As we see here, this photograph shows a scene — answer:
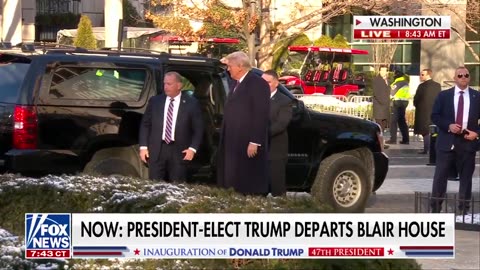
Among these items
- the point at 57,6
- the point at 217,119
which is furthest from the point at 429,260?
the point at 57,6

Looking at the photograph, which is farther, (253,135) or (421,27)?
(421,27)

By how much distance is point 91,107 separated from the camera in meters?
10.7

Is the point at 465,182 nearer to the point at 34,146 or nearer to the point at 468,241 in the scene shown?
the point at 468,241

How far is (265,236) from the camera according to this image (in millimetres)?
5066

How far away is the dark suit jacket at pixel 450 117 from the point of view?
11672 millimetres

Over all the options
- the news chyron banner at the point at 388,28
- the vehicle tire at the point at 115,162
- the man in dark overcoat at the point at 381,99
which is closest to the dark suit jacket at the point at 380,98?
the man in dark overcoat at the point at 381,99

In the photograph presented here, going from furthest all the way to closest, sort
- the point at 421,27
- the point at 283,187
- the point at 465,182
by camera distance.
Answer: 1. the point at 421,27
2. the point at 465,182
3. the point at 283,187

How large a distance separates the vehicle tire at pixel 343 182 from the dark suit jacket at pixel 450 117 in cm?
115

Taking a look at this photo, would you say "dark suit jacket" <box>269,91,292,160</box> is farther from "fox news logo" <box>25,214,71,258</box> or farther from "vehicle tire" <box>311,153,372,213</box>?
"fox news logo" <box>25,214,71,258</box>

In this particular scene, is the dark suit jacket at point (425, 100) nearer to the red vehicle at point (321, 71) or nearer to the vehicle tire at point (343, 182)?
the vehicle tire at point (343, 182)

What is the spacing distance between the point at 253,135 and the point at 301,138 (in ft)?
10.2

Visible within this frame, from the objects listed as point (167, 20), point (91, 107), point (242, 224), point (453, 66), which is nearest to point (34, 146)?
point (91, 107)

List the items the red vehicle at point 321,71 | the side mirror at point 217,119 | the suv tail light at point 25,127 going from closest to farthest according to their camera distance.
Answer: the suv tail light at point 25,127 → the side mirror at point 217,119 → the red vehicle at point 321,71

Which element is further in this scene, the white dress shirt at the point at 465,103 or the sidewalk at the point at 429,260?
the white dress shirt at the point at 465,103
